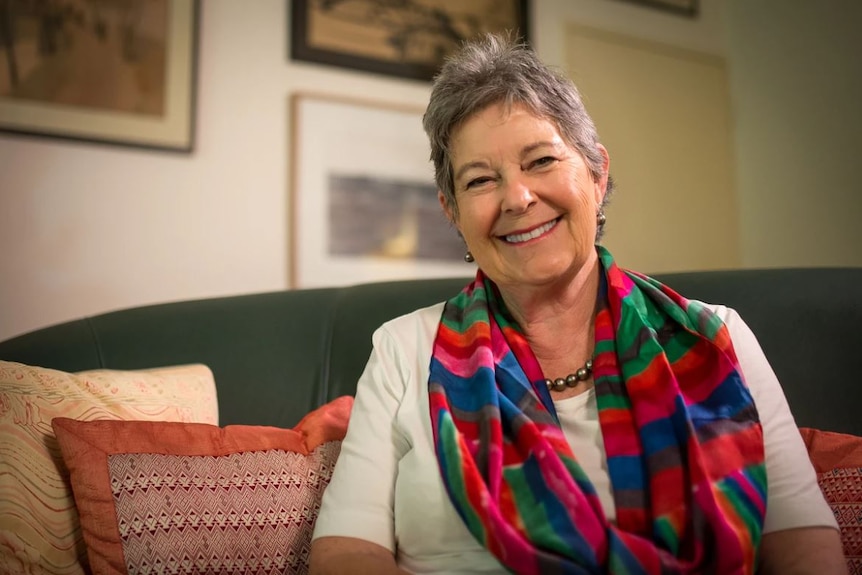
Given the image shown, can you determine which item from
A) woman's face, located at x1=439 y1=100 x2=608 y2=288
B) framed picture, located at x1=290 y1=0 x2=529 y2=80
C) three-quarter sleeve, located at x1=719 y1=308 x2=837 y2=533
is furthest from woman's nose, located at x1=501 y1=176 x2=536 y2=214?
framed picture, located at x1=290 y1=0 x2=529 y2=80

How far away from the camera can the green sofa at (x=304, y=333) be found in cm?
160

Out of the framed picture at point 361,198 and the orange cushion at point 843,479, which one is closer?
the orange cushion at point 843,479

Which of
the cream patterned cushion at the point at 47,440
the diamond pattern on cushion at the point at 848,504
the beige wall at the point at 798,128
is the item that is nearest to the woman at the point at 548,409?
the diamond pattern on cushion at the point at 848,504

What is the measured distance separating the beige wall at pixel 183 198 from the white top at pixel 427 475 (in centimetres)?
137

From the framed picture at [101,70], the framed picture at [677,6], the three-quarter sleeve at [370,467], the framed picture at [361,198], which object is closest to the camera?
the three-quarter sleeve at [370,467]

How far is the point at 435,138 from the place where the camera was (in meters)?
1.42

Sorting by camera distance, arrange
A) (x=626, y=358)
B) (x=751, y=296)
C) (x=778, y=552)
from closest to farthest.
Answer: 1. (x=778, y=552)
2. (x=626, y=358)
3. (x=751, y=296)

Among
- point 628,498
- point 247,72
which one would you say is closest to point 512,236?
point 628,498

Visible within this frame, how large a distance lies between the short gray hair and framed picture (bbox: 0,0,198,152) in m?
1.36

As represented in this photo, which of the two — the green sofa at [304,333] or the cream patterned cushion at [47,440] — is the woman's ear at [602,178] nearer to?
the green sofa at [304,333]

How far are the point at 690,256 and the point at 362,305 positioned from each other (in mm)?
1830

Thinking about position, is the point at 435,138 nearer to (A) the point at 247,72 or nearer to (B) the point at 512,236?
(B) the point at 512,236

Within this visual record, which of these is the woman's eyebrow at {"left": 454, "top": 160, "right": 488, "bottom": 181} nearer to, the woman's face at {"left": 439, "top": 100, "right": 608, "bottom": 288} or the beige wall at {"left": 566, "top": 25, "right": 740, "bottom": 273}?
the woman's face at {"left": 439, "top": 100, "right": 608, "bottom": 288}

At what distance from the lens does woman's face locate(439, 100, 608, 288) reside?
130cm
